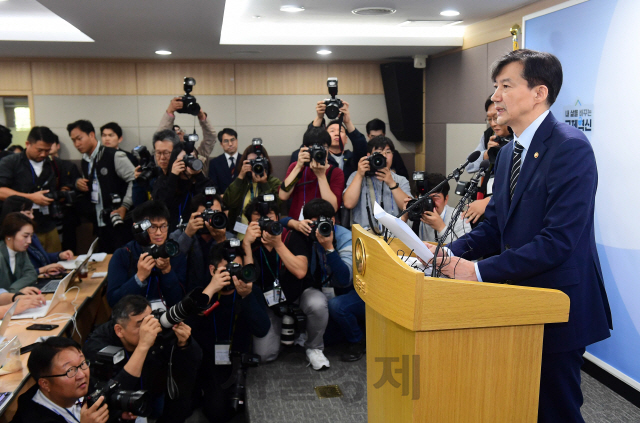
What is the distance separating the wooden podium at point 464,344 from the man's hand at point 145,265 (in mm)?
1839

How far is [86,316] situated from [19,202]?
931 mm

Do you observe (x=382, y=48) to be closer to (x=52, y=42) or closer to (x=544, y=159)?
(x=52, y=42)

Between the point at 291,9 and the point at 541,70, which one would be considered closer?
the point at 541,70

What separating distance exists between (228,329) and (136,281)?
0.62 m

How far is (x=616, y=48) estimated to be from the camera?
2.95 metres

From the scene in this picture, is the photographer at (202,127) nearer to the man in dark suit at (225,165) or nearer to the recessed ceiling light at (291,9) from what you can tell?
the man in dark suit at (225,165)

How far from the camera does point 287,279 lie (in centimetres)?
361

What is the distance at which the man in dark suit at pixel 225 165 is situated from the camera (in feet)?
16.5

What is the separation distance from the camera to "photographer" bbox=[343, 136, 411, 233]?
12.5ft

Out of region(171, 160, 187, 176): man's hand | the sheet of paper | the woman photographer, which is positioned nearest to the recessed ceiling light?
region(171, 160, 187, 176): man's hand

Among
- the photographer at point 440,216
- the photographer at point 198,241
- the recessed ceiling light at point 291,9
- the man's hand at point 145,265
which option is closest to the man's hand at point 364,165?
the photographer at point 440,216

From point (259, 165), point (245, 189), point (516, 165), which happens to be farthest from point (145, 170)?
point (516, 165)

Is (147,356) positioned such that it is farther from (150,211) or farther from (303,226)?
(303,226)

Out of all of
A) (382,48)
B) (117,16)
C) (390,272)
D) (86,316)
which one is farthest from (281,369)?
(382,48)
